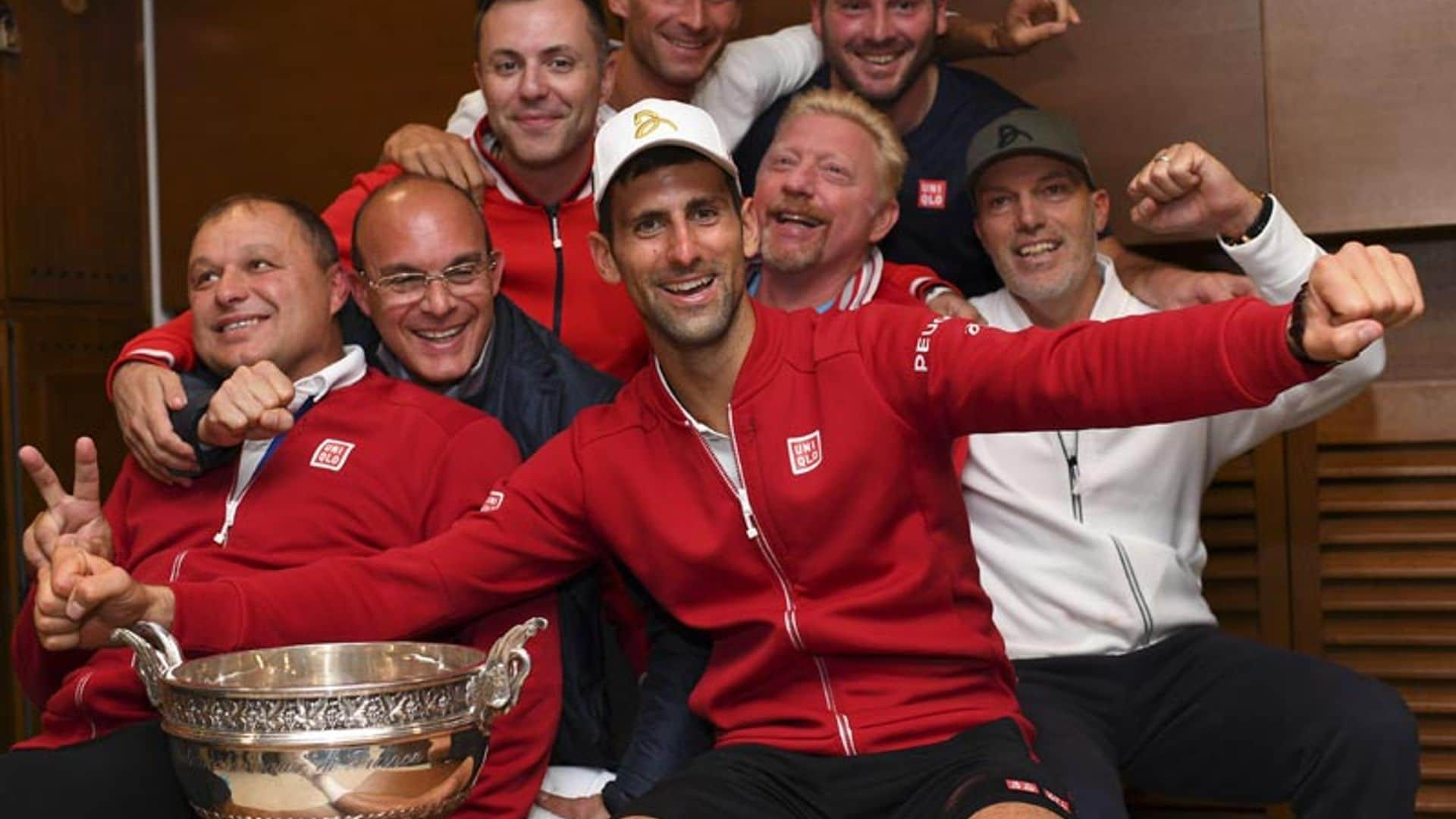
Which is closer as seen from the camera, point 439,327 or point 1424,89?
point 439,327

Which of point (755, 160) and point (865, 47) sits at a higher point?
point (865, 47)

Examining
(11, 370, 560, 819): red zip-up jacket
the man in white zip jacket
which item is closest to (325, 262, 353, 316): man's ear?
(11, 370, 560, 819): red zip-up jacket

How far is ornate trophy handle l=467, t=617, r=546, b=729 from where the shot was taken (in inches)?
67.6

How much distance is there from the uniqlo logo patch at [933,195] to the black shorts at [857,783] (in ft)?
3.99

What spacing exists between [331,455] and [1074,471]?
1.11 meters

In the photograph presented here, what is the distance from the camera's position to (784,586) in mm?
2004

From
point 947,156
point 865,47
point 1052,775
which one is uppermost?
point 865,47

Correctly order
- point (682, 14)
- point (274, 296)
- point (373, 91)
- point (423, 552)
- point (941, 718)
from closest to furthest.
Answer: point (941, 718) < point (423, 552) < point (274, 296) < point (682, 14) < point (373, 91)

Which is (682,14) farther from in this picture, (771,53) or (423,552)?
(423,552)

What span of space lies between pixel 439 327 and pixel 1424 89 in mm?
1858

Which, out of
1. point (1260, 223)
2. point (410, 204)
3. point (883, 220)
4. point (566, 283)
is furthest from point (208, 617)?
point (1260, 223)

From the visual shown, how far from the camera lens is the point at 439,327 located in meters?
2.45

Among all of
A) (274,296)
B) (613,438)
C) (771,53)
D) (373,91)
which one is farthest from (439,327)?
(373,91)

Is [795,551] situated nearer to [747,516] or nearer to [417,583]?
[747,516]
